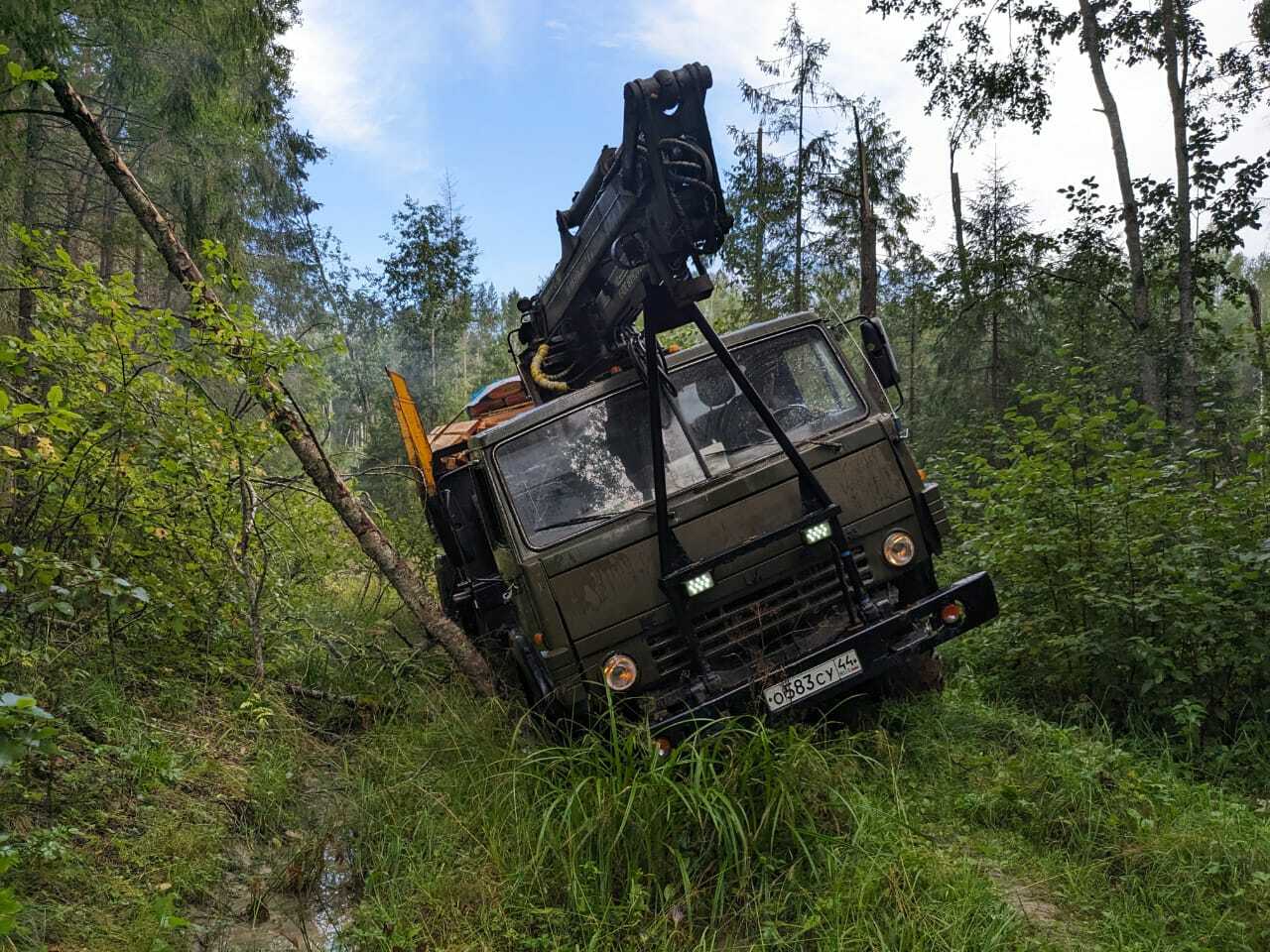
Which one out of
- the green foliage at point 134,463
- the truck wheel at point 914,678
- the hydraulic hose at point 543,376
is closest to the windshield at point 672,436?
the hydraulic hose at point 543,376

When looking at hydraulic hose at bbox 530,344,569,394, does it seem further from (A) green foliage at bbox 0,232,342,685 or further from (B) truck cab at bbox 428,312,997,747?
(A) green foliage at bbox 0,232,342,685

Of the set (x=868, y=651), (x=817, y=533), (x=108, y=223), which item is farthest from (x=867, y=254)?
(x=108, y=223)

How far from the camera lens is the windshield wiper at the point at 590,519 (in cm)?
452

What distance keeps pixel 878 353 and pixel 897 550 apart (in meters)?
1.19

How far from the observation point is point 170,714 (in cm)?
531

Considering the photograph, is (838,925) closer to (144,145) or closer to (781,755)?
(781,755)

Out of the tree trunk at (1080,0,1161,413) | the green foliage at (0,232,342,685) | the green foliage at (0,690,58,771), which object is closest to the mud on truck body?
the green foliage at (0,232,342,685)

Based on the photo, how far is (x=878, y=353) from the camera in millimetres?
5082

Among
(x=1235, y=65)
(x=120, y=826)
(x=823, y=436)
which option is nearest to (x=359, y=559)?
(x=120, y=826)

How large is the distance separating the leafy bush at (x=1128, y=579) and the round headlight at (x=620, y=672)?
8.95ft

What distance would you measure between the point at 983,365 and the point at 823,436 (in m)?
18.4

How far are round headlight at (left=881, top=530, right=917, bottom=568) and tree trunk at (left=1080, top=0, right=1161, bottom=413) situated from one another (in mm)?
9261

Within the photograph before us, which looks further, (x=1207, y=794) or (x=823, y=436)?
(x=823, y=436)

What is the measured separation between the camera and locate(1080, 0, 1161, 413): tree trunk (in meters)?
12.4
